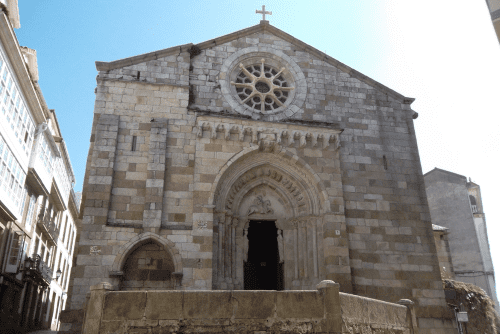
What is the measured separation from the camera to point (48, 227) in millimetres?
23953

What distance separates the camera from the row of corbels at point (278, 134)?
12.3m

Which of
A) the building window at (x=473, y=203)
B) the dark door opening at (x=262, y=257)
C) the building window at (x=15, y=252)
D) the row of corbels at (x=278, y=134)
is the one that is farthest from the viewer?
the building window at (x=473, y=203)

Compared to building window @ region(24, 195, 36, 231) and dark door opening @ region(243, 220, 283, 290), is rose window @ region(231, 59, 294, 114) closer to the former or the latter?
dark door opening @ region(243, 220, 283, 290)

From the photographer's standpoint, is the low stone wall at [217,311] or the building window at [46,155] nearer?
the low stone wall at [217,311]

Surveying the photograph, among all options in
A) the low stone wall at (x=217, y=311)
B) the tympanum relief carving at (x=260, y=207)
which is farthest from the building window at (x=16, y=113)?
the low stone wall at (x=217, y=311)

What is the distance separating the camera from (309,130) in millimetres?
13016

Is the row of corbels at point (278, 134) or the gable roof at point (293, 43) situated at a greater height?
the gable roof at point (293, 43)

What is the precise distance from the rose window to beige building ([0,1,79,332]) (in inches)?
337

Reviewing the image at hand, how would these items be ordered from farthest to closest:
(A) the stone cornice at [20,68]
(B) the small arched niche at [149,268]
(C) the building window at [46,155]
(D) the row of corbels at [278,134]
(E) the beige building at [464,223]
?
(E) the beige building at [464,223] → (C) the building window at [46,155] → (A) the stone cornice at [20,68] → (D) the row of corbels at [278,134] → (B) the small arched niche at [149,268]

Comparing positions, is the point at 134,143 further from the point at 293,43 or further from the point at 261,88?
the point at 293,43

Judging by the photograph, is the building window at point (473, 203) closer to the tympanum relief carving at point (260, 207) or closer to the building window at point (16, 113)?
the tympanum relief carving at point (260, 207)

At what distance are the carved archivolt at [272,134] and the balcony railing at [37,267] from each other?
1320 centimetres

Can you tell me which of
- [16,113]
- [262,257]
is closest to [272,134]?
[262,257]

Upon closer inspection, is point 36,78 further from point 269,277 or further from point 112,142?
point 269,277
